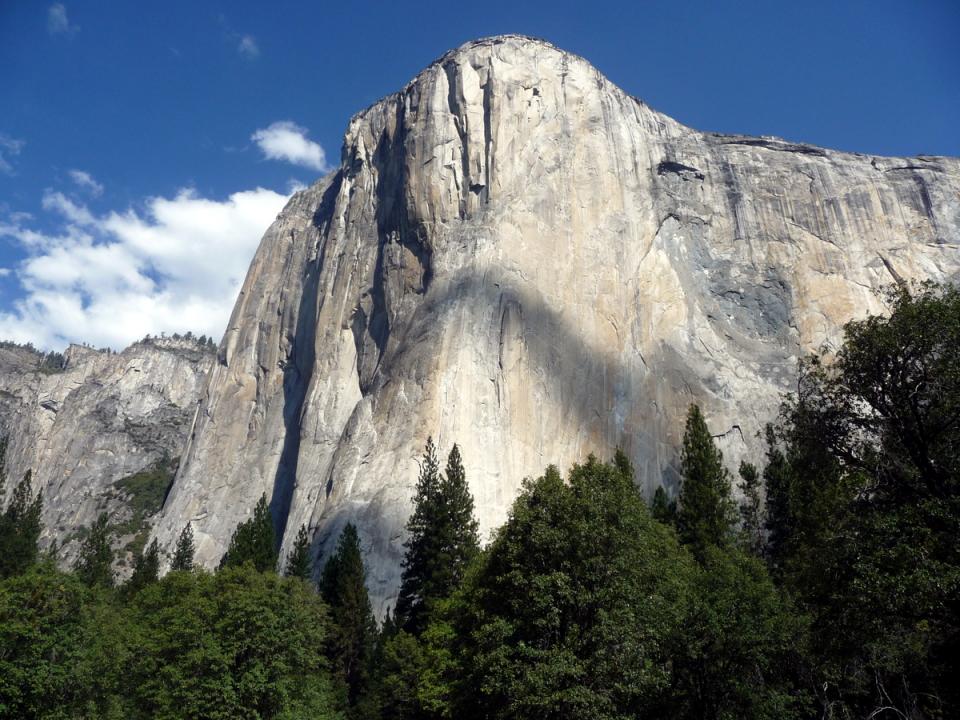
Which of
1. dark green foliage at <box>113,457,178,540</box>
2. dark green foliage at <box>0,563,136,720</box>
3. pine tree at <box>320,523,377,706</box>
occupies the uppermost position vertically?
dark green foliage at <box>113,457,178,540</box>

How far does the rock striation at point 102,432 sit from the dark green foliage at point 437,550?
8936 centimetres

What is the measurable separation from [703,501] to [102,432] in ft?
409

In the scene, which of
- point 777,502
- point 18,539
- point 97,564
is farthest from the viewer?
point 97,564

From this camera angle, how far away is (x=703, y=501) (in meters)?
42.8

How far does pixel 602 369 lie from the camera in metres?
68.5

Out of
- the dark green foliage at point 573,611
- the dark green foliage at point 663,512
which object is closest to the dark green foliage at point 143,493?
the dark green foliage at point 663,512

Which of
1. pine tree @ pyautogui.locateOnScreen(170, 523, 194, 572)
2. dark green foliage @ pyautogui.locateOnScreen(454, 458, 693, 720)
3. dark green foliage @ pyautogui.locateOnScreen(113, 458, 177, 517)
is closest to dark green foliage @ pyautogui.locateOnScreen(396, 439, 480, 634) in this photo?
dark green foliage @ pyautogui.locateOnScreen(454, 458, 693, 720)

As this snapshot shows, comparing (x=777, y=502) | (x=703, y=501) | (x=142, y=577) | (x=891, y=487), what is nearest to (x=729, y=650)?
(x=891, y=487)

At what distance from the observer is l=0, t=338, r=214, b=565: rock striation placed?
12938 cm

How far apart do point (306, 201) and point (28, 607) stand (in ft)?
287

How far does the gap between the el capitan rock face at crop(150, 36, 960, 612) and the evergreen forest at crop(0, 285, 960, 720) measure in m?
25.4

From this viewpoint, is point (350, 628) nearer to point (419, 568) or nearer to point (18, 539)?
point (419, 568)

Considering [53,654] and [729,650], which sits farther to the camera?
[53,654]

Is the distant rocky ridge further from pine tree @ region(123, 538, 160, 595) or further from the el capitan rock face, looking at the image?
pine tree @ region(123, 538, 160, 595)
